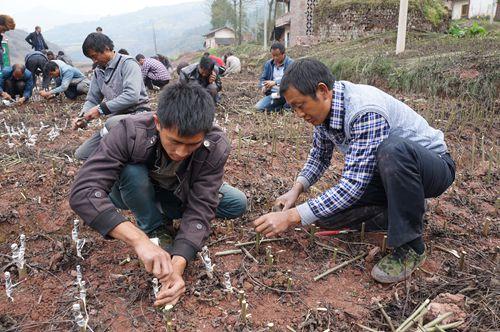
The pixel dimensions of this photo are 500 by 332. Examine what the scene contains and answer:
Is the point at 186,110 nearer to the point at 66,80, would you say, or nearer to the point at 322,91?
the point at 322,91

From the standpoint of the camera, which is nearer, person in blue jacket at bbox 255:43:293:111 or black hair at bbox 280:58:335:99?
black hair at bbox 280:58:335:99

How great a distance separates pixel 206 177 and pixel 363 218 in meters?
1.09

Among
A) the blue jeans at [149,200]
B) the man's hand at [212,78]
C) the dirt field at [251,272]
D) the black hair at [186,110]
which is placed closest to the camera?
the black hair at [186,110]

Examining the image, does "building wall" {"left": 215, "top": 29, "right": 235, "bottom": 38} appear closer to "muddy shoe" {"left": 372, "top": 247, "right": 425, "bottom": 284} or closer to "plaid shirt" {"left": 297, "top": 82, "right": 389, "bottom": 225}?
"plaid shirt" {"left": 297, "top": 82, "right": 389, "bottom": 225}

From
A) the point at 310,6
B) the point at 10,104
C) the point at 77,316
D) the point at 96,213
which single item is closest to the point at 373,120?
the point at 96,213

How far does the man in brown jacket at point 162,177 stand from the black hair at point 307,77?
0.44 m

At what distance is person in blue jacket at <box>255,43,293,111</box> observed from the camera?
6.11 m

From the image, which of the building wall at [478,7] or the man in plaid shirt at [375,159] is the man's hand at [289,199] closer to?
the man in plaid shirt at [375,159]

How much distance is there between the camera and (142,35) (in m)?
129

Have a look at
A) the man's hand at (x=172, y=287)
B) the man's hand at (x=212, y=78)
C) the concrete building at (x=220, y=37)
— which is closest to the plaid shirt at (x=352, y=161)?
the man's hand at (x=172, y=287)

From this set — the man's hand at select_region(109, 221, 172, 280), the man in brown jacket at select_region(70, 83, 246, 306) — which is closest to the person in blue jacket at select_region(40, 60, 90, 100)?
the man in brown jacket at select_region(70, 83, 246, 306)

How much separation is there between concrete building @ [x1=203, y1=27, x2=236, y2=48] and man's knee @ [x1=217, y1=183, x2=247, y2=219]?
143ft

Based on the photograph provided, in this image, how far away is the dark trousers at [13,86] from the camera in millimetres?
7429

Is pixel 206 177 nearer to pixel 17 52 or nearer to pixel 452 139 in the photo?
pixel 452 139
